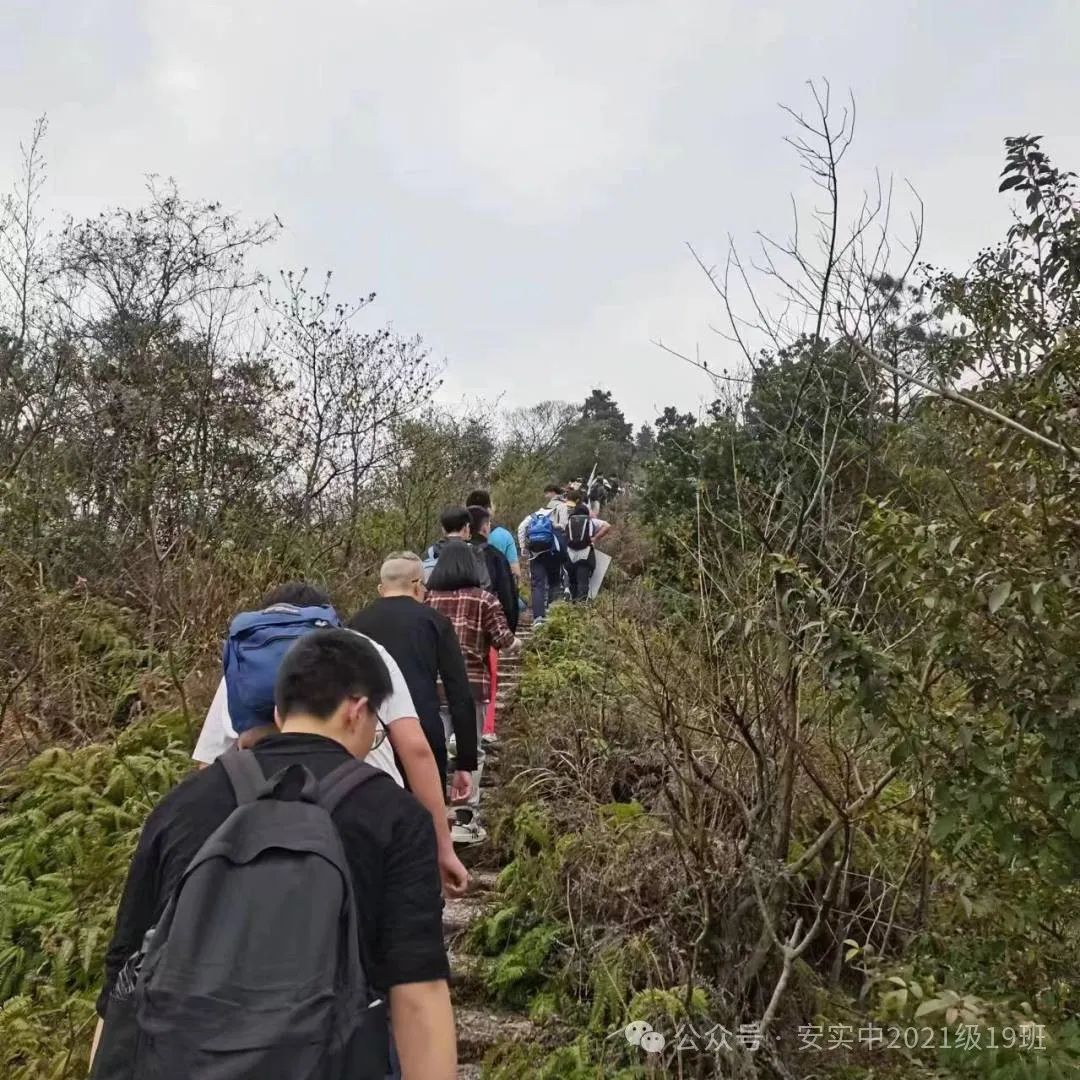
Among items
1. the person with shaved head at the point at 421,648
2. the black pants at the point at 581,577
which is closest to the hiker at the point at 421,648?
the person with shaved head at the point at 421,648

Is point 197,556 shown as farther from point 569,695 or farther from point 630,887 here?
point 630,887

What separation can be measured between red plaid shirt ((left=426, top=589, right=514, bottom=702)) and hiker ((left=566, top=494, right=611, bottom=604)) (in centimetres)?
473

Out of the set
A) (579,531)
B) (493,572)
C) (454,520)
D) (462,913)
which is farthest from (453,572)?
(579,531)

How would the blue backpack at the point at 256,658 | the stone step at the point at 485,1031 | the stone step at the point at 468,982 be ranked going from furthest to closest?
1. the stone step at the point at 468,982
2. the stone step at the point at 485,1031
3. the blue backpack at the point at 256,658

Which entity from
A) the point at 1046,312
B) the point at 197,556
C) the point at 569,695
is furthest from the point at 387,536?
the point at 1046,312

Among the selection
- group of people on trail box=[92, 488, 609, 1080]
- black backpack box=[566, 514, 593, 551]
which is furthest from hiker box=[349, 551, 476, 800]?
black backpack box=[566, 514, 593, 551]

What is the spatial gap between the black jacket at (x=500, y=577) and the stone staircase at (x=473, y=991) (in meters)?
1.96

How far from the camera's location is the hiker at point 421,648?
3.72 meters

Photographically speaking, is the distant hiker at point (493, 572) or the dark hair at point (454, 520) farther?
the distant hiker at point (493, 572)

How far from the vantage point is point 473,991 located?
4.18 meters

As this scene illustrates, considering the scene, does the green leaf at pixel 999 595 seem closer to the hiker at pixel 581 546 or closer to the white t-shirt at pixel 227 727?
the white t-shirt at pixel 227 727

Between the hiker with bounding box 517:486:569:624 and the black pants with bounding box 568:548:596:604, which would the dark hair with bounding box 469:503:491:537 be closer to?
the hiker with bounding box 517:486:569:624

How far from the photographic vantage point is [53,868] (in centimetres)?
491

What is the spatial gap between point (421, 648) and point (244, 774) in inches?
81.1
